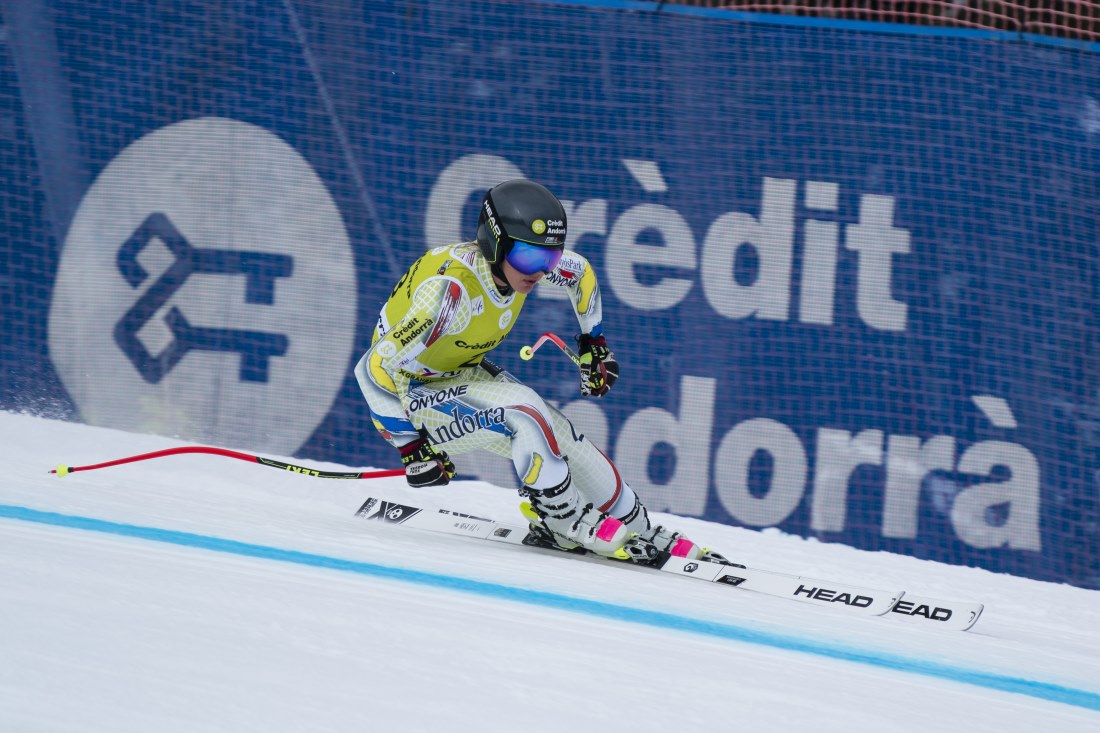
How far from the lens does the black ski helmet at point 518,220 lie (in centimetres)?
418

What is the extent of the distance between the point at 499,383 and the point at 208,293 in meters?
2.25

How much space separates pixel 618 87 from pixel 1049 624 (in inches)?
126

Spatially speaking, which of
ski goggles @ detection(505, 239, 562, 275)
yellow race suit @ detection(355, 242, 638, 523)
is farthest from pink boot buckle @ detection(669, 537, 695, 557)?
ski goggles @ detection(505, 239, 562, 275)

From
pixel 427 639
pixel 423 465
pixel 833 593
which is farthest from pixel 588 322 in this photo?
pixel 427 639

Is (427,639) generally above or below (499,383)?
below

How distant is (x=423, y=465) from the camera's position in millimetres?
4164

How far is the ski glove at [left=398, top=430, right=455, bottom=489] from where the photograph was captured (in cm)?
416

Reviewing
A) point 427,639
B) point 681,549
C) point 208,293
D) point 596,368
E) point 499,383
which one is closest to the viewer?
point 427,639

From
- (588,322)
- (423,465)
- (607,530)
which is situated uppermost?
(588,322)

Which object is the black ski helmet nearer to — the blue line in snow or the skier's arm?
the skier's arm

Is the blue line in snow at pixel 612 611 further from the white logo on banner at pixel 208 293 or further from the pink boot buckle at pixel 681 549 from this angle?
the white logo on banner at pixel 208 293

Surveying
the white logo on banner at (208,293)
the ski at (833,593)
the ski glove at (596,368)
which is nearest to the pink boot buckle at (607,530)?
the ski at (833,593)

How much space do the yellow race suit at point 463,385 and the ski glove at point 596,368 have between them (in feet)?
0.74

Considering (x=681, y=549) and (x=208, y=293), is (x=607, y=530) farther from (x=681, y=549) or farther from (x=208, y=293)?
(x=208, y=293)
